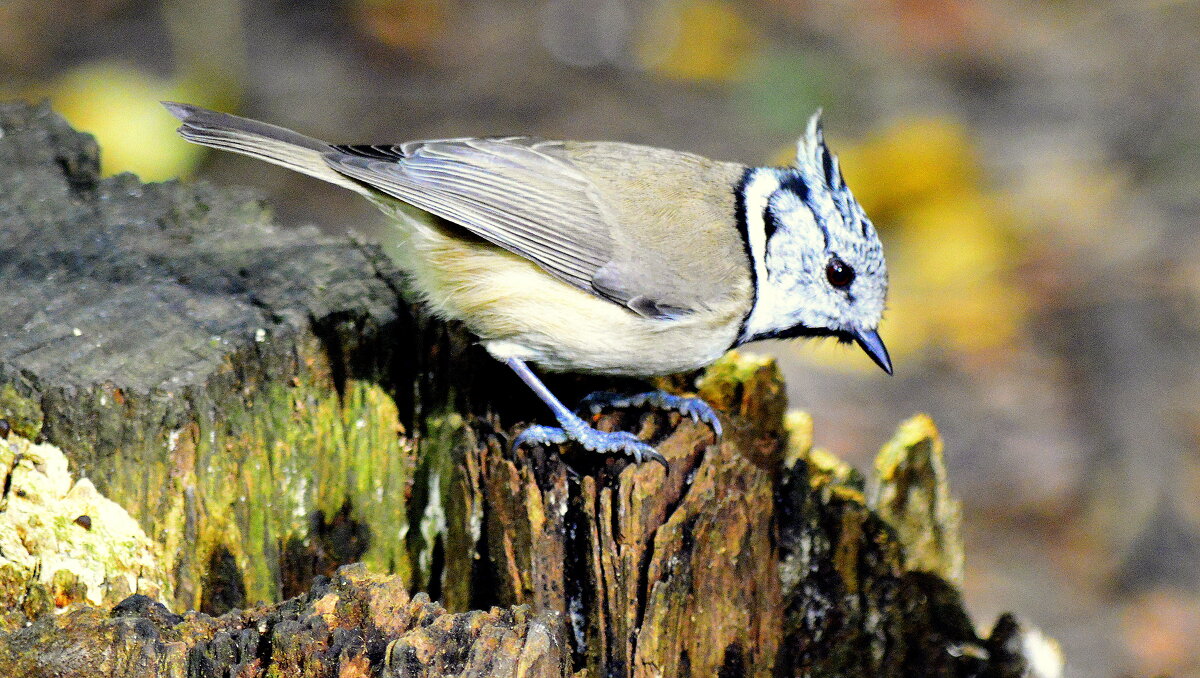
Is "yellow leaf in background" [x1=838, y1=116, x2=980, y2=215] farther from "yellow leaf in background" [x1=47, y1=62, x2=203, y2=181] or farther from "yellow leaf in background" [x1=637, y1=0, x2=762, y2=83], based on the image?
"yellow leaf in background" [x1=47, y1=62, x2=203, y2=181]

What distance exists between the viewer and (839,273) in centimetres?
315

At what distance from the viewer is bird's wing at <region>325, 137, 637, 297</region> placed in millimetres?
3129

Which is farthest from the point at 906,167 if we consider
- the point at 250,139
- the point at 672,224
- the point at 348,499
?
the point at 348,499

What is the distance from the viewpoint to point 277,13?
7.07 metres

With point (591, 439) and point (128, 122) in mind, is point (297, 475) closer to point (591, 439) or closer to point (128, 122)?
point (591, 439)

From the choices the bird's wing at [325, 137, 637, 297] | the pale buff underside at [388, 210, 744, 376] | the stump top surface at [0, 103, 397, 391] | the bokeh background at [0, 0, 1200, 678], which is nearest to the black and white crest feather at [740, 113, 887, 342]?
the pale buff underside at [388, 210, 744, 376]

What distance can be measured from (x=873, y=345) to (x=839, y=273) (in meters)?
0.24

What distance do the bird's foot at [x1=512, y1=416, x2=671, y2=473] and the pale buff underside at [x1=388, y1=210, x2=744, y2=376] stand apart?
239mm

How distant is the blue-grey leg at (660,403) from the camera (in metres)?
2.96

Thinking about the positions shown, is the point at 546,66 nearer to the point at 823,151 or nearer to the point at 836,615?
the point at 823,151

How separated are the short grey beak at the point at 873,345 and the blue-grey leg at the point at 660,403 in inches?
18.2

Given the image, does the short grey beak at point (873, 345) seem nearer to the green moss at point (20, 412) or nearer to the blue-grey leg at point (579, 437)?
the blue-grey leg at point (579, 437)

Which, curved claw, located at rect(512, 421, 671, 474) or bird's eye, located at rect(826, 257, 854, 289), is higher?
bird's eye, located at rect(826, 257, 854, 289)

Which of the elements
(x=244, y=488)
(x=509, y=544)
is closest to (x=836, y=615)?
(x=509, y=544)
